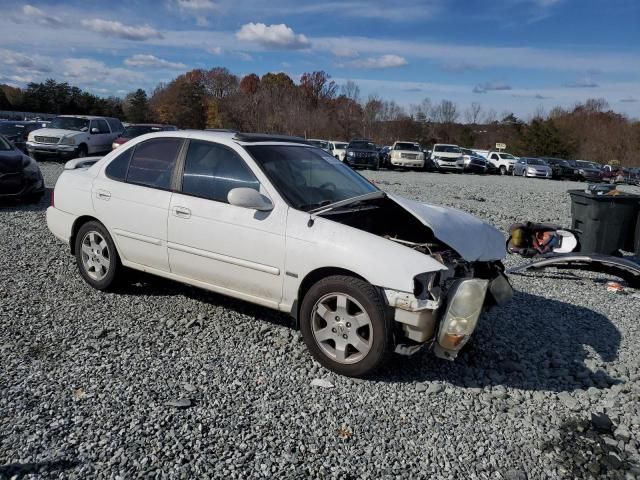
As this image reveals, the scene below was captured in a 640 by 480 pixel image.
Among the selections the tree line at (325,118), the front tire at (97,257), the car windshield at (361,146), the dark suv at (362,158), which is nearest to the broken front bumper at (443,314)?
the front tire at (97,257)

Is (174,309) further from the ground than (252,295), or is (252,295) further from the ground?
(252,295)

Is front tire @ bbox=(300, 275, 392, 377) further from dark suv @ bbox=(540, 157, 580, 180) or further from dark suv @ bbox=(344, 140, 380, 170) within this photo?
dark suv @ bbox=(540, 157, 580, 180)

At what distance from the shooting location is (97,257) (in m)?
5.36

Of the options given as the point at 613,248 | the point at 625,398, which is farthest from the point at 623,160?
the point at 625,398

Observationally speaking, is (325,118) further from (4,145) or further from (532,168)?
(4,145)

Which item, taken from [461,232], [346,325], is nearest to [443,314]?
[346,325]

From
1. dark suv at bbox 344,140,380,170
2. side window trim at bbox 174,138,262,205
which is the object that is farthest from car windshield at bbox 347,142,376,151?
side window trim at bbox 174,138,262,205

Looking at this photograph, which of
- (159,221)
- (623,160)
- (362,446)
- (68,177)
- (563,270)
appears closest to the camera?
(362,446)

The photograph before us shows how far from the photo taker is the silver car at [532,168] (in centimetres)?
3578

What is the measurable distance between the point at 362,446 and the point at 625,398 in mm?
2049

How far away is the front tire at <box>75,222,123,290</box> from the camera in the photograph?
17.1 ft

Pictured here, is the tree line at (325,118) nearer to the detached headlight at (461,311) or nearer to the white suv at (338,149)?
the white suv at (338,149)

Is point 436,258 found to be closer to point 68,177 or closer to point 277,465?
point 277,465

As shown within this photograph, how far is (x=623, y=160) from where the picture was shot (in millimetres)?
56719
